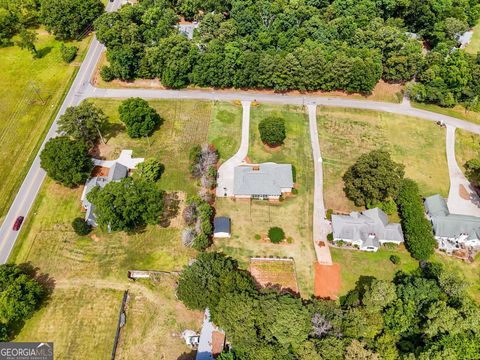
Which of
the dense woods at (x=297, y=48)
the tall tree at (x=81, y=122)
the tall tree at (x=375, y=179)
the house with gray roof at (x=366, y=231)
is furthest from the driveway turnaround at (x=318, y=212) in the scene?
the tall tree at (x=81, y=122)

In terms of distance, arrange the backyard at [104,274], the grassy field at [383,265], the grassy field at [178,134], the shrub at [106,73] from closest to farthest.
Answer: the backyard at [104,274]
the grassy field at [383,265]
the grassy field at [178,134]
the shrub at [106,73]

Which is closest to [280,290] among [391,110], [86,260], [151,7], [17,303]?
[86,260]

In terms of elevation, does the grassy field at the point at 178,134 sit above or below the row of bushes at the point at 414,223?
above

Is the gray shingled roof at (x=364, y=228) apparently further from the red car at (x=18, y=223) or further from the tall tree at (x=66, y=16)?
the tall tree at (x=66, y=16)

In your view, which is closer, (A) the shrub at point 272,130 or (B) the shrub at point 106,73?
(A) the shrub at point 272,130

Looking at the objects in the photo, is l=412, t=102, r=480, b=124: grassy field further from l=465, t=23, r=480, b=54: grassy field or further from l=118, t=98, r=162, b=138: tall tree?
l=118, t=98, r=162, b=138: tall tree

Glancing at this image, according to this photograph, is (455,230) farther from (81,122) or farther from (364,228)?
(81,122)

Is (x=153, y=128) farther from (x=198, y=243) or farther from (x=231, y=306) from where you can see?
(x=231, y=306)

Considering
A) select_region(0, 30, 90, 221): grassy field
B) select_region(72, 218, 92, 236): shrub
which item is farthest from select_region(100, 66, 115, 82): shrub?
select_region(72, 218, 92, 236): shrub
